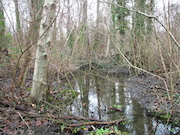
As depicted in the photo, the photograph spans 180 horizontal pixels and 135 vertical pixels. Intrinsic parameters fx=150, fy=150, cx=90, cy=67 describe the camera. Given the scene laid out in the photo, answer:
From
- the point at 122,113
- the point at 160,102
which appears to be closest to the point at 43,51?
the point at 122,113

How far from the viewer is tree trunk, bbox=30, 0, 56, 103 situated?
3.51 m

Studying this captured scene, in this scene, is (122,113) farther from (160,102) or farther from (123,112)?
(160,102)

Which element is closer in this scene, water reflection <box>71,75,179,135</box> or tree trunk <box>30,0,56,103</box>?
water reflection <box>71,75,179,135</box>

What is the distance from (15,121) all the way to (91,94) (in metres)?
3.57

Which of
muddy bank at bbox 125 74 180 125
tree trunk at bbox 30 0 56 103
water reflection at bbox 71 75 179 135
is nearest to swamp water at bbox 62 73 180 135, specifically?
water reflection at bbox 71 75 179 135

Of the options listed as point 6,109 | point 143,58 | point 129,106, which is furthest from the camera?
point 143,58

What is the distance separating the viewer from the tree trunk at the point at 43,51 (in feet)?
11.5

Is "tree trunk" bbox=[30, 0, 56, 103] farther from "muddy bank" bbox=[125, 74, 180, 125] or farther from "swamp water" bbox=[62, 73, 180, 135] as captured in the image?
"muddy bank" bbox=[125, 74, 180, 125]

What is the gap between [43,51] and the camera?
3.56 m

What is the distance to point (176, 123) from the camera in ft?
10.6

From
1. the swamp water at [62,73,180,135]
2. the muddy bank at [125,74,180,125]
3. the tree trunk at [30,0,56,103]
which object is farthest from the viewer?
the tree trunk at [30,0,56,103]

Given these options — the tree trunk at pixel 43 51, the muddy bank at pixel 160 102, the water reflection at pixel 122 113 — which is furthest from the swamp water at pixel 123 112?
the tree trunk at pixel 43 51

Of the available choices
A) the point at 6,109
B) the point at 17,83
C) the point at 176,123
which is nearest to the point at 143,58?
the point at 176,123

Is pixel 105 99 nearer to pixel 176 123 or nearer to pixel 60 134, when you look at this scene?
pixel 176 123
